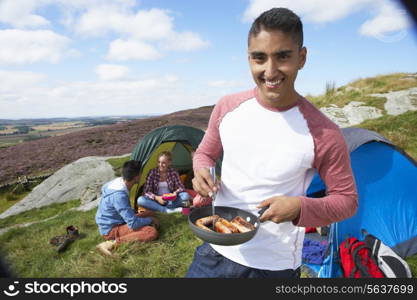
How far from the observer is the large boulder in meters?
8.35

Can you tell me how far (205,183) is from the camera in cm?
135

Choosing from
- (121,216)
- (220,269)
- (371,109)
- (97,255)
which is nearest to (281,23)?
(220,269)

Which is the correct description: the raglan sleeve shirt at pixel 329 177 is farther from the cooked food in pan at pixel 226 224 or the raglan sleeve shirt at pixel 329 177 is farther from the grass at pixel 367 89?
the grass at pixel 367 89

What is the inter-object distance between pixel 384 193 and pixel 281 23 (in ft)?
11.1

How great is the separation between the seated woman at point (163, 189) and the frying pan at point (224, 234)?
14.3 feet

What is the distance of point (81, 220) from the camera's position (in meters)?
5.72

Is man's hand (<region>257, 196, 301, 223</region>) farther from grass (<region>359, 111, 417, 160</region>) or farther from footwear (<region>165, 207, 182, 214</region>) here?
grass (<region>359, 111, 417, 160</region>)

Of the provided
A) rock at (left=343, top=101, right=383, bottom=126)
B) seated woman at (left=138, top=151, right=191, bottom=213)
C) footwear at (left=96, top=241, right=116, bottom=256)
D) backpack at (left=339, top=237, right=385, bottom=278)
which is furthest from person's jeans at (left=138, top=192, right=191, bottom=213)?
rock at (left=343, top=101, right=383, bottom=126)

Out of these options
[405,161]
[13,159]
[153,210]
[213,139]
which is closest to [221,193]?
[213,139]

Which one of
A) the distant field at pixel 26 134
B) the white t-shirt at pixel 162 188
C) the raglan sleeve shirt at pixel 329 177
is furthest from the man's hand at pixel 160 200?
the distant field at pixel 26 134

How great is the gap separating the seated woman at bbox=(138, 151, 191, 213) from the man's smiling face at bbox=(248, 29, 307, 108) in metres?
4.82

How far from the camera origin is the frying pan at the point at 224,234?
1.18 m

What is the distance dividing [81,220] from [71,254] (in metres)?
1.37

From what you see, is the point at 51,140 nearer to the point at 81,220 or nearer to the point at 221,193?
the point at 81,220
